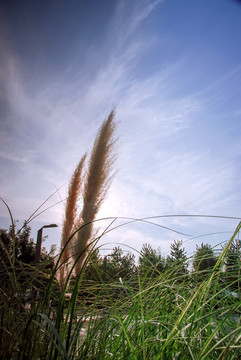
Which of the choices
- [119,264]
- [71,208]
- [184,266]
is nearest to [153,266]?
[184,266]

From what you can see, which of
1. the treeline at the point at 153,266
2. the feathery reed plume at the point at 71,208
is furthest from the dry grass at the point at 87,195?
the treeline at the point at 153,266

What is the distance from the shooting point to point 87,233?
3.57m

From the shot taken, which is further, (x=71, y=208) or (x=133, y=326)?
(x=71, y=208)

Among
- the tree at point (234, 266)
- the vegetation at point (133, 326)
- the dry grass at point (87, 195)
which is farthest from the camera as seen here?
the dry grass at point (87, 195)

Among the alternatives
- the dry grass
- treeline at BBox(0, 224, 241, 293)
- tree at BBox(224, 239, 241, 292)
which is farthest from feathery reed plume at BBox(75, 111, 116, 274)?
tree at BBox(224, 239, 241, 292)

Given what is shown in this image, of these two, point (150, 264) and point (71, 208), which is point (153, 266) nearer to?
point (150, 264)

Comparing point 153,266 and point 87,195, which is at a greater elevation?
point 87,195

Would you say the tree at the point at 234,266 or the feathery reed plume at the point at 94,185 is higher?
the feathery reed plume at the point at 94,185

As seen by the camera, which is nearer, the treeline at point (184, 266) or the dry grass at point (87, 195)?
the treeline at point (184, 266)

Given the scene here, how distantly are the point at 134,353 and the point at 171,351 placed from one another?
15cm

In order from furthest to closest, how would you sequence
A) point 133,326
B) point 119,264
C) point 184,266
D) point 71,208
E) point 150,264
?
point 71,208
point 119,264
point 150,264
point 184,266
point 133,326

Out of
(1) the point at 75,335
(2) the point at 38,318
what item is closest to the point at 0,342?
(2) the point at 38,318

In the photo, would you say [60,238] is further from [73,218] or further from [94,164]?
[94,164]

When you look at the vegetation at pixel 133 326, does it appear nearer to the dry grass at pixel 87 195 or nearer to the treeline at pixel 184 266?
the treeline at pixel 184 266
